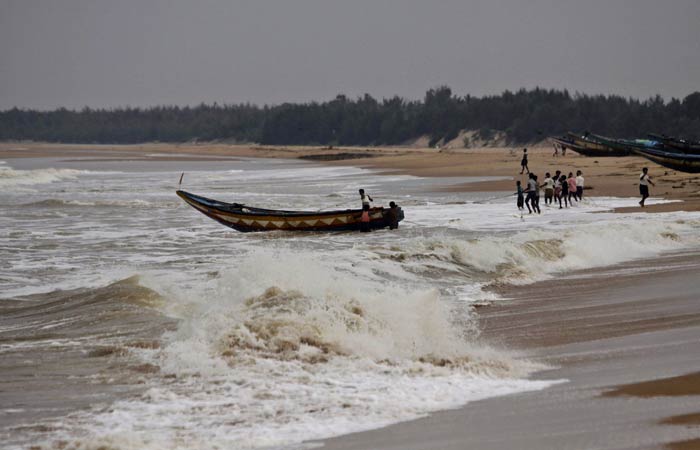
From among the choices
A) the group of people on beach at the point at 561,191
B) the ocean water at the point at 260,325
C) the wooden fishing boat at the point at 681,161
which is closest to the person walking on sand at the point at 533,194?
the group of people on beach at the point at 561,191

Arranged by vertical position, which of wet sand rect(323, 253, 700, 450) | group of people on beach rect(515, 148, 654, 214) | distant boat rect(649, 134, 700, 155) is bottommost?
wet sand rect(323, 253, 700, 450)

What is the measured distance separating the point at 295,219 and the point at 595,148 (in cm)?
3747

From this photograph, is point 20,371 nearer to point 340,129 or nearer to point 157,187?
point 157,187

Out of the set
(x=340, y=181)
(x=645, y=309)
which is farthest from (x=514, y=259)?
(x=340, y=181)

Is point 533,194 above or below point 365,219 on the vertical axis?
above

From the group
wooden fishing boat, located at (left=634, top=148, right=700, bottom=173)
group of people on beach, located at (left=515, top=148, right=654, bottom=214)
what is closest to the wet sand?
group of people on beach, located at (left=515, top=148, right=654, bottom=214)

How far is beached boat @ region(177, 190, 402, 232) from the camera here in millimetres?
25453

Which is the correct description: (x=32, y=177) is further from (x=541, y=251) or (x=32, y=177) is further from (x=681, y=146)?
(x=541, y=251)

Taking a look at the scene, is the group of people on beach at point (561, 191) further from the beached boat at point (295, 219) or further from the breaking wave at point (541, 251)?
the breaking wave at point (541, 251)

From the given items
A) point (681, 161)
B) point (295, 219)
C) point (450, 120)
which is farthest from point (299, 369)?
point (450, 120)

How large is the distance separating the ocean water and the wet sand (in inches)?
15.2

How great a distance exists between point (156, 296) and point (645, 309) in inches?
275

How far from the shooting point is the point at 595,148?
59.2 m

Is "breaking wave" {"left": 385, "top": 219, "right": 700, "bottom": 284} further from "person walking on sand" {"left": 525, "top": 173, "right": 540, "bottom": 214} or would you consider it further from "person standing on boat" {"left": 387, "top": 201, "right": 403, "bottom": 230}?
"person walking on sand" {"left": 525, "top": 173, "right": 540, "bottom": 214}
